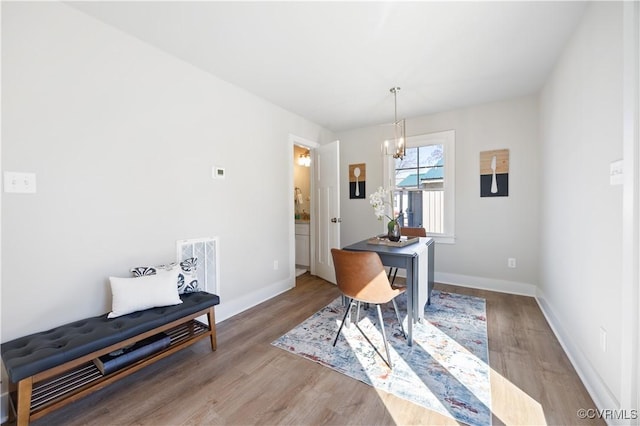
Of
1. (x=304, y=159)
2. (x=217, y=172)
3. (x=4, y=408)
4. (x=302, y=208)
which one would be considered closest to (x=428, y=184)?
(x=304, y=159)

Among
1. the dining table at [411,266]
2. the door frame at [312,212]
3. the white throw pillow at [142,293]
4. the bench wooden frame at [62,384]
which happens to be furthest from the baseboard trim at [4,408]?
the door frame at [312,212]

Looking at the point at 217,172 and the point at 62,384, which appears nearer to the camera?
the point at 62,384

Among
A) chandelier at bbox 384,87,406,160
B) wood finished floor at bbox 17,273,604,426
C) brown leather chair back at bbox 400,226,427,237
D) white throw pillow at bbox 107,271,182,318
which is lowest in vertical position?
wood finished floor at bbox 17,273,604,426

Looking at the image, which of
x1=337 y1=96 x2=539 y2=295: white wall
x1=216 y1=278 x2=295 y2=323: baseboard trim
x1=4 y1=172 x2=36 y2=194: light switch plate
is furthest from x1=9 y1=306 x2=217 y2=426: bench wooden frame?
x1=337 y1=96 x2=539 y2=295: white wall

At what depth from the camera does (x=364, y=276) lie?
1958mm

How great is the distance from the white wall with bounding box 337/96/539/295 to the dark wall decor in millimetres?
52

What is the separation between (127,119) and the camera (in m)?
2.02

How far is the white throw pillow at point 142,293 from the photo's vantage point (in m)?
1.76

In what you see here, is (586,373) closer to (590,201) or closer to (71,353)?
(590,201)

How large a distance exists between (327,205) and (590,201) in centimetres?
278

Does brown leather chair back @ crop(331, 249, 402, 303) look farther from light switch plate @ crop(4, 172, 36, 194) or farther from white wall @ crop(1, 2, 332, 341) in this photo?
light switch plate @ crop(4, 172, 36, 194)

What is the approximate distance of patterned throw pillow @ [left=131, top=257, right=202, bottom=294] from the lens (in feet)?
6.55

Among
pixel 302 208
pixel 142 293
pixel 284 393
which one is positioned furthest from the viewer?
pixel 302 208

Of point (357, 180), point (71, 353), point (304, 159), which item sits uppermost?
point (304, 159)
